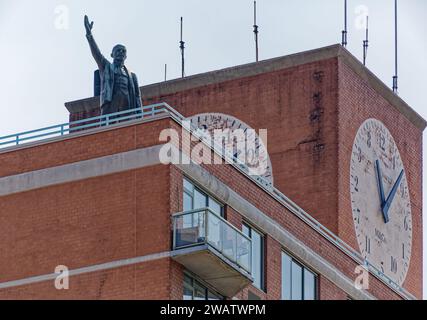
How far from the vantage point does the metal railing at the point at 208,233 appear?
63.2 metres

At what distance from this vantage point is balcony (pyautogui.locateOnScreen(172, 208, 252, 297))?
63156 millimetres

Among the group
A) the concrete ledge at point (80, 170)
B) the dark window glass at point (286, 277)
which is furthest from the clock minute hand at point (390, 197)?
the concrete ledge at point (80, 170)

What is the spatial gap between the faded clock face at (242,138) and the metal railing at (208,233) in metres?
17.1

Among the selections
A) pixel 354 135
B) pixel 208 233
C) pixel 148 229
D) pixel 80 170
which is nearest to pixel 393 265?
pixel 354 135

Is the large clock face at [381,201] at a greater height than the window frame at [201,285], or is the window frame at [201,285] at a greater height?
the large clock face at [381,201]

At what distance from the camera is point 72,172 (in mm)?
65562

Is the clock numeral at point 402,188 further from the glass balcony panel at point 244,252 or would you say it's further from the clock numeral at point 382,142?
the glass balcony panel at point 244,252

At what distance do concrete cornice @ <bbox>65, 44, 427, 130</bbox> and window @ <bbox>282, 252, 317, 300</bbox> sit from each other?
13889mm

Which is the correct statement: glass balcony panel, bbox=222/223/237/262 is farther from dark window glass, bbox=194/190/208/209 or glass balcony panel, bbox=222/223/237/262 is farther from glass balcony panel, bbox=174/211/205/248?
dark window glass, bbox=194/190/208/209

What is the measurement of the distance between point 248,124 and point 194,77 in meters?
3.22

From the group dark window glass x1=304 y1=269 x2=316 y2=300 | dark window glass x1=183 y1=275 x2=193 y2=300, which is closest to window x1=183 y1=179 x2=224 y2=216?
dark window glass x1=183 y1=275 x2=193 y2=300

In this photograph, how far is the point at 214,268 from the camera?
210ft

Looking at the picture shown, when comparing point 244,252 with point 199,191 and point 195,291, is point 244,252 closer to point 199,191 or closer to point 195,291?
point 195,291

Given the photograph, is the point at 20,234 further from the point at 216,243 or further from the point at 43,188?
the point at 216,243
